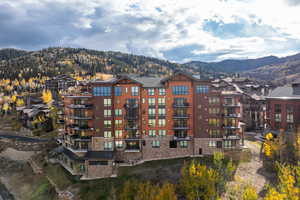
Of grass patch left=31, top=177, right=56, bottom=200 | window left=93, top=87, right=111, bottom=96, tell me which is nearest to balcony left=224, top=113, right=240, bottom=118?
window left=93, top=87, right=111, bottom=96

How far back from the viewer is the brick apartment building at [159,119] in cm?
5559

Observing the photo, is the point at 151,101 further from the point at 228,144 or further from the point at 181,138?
the point at 228,144

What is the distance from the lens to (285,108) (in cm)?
5841

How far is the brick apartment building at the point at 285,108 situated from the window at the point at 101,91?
54.0 meters

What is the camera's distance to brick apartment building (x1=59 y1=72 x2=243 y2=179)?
5559cm

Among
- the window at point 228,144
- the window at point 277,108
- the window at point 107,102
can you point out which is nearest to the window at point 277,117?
the window at point 277,108

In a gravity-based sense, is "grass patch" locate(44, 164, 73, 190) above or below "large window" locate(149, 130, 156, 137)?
below

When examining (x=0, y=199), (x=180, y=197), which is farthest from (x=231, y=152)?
(x=0, y=199)

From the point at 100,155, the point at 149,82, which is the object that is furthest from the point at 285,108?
the point at 100,155

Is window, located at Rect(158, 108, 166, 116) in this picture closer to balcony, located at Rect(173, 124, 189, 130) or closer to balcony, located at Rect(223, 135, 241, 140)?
balcony, located at Rect(173, 124, 189, 130)

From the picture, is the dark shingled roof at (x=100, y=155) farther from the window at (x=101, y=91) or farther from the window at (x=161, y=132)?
the window at (x=101, y=91)

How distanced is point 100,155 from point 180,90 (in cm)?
3008

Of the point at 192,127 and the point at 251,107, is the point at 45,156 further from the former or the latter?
the point at 251,107

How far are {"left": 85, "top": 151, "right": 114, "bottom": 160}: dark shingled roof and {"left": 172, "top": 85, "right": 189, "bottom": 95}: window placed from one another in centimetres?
2609
